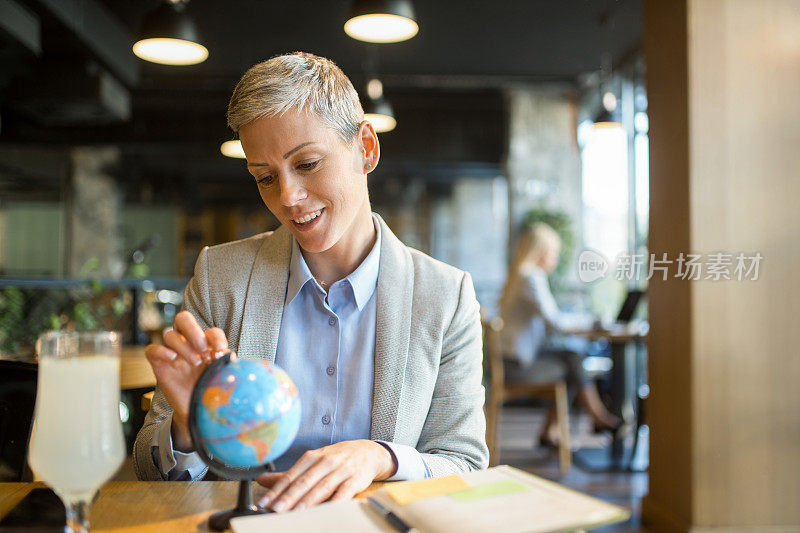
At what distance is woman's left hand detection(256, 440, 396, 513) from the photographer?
96 cm

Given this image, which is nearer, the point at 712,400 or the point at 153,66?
the point at 712,400

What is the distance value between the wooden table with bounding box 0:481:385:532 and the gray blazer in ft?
0.52

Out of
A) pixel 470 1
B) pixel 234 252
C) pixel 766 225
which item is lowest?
pixel 234 252

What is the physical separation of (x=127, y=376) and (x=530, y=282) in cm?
346

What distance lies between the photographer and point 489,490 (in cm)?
93

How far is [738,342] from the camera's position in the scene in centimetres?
290

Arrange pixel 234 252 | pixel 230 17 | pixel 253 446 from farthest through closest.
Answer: pixel 230 17 < pixel 234 252 < pixel 253 446

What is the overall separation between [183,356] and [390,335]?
498 mm

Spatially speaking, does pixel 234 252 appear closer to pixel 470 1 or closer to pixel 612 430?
pixel 612 430

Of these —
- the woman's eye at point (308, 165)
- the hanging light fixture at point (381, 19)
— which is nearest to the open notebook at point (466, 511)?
the woman's eye at point (308, 165)

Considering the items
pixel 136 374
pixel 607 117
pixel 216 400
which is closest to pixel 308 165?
pixel 216 400

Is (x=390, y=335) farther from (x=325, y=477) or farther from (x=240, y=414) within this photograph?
(x=240, y=414)

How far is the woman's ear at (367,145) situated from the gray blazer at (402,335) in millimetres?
193

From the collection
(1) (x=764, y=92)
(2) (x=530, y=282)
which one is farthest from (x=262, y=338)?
(2) (x=530, y=282)
